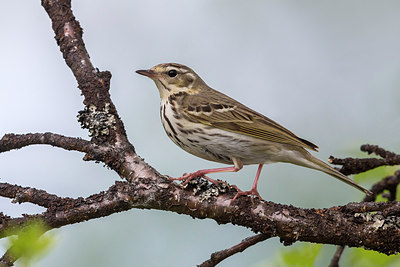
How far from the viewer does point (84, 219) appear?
283cm

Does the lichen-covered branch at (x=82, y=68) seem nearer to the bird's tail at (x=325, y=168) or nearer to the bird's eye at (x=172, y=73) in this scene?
the bird's eye at (x=172, y=73)

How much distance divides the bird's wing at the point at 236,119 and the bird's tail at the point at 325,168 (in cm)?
10

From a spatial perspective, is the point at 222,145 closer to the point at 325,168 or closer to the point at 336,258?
the point at 325,168

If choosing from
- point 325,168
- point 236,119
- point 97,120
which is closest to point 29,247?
point 97,120

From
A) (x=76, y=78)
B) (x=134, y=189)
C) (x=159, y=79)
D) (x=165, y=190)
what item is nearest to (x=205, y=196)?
(x=165, y=190)

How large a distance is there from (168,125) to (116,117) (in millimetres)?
701

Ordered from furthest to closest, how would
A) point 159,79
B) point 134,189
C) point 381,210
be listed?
point 159,79
point 134,189
point 381,210

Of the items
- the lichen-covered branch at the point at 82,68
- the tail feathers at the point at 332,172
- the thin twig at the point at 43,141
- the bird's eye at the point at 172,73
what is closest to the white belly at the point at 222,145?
the tail feathers at the point at 332,172

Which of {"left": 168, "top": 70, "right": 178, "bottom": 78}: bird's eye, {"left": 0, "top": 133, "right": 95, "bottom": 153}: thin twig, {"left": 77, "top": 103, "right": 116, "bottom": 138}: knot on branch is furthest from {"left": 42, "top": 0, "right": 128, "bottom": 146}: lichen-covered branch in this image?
{"left": 168, "top": 70, "right": 178, "bottom": 78}: bird's eye

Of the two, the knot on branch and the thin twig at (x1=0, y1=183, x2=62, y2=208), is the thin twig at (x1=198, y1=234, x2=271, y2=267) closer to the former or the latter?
the thin twig at (x1=0, y1=183, x2=62, y2=208)

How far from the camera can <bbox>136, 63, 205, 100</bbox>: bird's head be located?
16.4ft

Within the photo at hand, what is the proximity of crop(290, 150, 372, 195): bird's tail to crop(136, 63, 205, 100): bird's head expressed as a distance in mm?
1422

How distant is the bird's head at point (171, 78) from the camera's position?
16.4 feet

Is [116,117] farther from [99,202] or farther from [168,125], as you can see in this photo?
[99,202]
